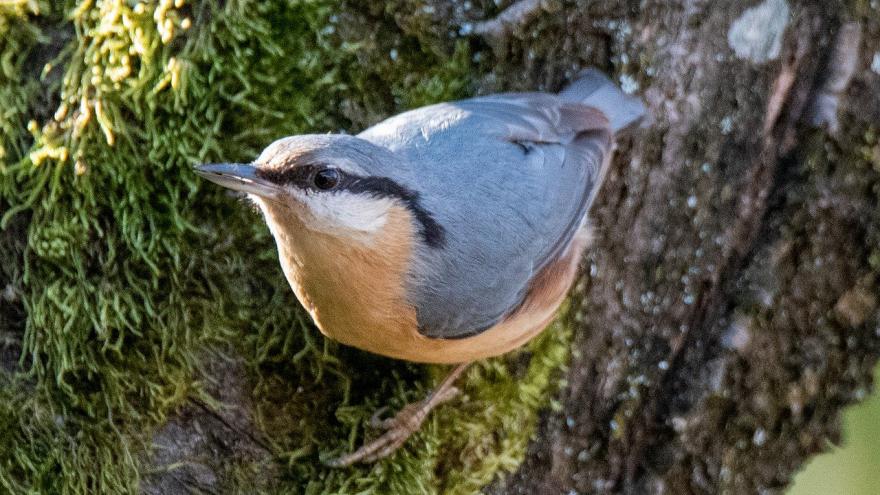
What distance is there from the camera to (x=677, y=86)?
8.74 feet

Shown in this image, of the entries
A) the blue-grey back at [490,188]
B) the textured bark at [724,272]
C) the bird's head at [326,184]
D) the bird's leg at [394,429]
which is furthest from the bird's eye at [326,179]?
the textured bark at [724,272]

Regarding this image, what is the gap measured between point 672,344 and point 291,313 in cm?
109

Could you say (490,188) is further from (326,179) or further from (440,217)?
(326,179)

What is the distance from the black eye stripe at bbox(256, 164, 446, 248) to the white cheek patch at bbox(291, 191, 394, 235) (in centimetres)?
2

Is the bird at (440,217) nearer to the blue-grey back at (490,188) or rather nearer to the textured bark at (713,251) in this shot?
the blue-grey back at (490,188)

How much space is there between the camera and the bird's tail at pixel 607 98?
2631mm

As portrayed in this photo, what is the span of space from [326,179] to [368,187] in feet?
0.41

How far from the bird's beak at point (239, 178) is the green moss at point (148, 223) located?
38cm

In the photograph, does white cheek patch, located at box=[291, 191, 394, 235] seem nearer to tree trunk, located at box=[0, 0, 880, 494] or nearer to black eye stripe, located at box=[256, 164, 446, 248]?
black eye stripe, located at box=[256, 164, 446, 248]

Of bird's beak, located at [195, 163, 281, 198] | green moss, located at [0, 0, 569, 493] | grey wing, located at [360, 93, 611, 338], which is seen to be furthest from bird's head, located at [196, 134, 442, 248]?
green moss, located at [0, 0, 569, 493]

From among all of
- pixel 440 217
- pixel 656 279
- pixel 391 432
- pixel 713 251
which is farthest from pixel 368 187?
pixel 713 251

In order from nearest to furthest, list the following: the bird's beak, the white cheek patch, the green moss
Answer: the bird's beak, the white cheek patch, the green moss

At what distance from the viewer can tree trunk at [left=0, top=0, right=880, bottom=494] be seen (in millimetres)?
2582

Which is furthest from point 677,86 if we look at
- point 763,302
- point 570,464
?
point 570,464
